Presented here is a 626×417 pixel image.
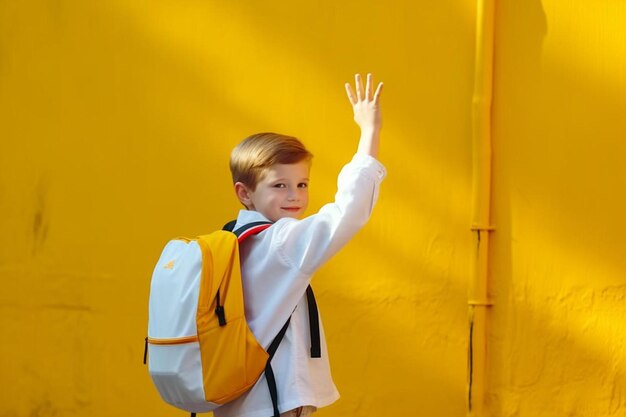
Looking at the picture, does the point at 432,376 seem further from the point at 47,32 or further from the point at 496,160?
the point at 47,32

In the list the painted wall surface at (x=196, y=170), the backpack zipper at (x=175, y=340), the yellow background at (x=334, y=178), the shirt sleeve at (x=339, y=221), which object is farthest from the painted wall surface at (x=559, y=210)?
the backpack zipper at (x=175, y=340)

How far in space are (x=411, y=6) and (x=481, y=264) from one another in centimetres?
111

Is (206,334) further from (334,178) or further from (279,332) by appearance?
(334,178)

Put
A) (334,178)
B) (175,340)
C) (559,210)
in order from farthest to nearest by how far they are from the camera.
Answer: (334,178) → (559,210) → (175,340)

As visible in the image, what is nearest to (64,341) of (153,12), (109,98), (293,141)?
(109,98)

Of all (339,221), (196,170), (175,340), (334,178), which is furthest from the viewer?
(196,170)

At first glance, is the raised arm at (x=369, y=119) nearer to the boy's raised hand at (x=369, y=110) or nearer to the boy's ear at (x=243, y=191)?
the boy's raised hand at (x=369, y=110)

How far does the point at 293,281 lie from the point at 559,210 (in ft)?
6.33

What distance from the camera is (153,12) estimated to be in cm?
564

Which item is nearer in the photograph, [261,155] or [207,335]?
[207,335]

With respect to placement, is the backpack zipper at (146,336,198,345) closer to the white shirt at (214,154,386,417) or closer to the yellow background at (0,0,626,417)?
the white shirt at (214,154,386,417)

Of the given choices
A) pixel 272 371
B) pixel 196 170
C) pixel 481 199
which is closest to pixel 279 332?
pixel 272 371

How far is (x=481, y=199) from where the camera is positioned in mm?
5125

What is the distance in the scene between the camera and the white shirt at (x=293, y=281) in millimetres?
3322
